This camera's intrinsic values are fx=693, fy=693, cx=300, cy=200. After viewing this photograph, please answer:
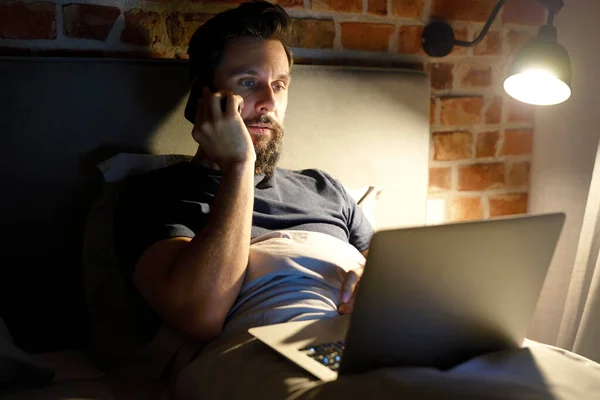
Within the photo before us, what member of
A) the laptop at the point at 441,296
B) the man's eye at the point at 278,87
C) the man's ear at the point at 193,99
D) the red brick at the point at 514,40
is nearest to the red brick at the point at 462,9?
the red brick at the point at 514,40

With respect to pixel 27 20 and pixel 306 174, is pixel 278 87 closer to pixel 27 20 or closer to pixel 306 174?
pixel 306 174

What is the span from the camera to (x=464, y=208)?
221 cm

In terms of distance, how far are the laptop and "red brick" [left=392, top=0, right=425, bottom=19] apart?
1.17m

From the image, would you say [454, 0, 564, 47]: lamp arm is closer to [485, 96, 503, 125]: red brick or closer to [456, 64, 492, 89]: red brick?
[456, 64, 492, 89]: red brick

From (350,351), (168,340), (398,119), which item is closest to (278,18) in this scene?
(398,119)

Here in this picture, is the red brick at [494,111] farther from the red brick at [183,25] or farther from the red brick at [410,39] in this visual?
the red brick at [183,25]

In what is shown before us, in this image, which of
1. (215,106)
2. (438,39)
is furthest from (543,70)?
(215,106)

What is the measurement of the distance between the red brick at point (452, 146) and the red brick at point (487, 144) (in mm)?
30

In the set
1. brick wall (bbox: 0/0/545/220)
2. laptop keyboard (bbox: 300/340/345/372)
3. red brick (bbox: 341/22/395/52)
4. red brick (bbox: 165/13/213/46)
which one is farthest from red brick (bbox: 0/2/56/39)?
laptop keyboard (bbox: 300/340/345/372)

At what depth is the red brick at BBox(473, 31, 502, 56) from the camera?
2.14 metres

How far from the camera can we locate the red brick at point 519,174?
2.27 metres

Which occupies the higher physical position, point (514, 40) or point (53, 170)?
point (514, 40)

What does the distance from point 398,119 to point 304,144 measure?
0.30 meters

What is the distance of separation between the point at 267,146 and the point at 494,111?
953 millimetres
